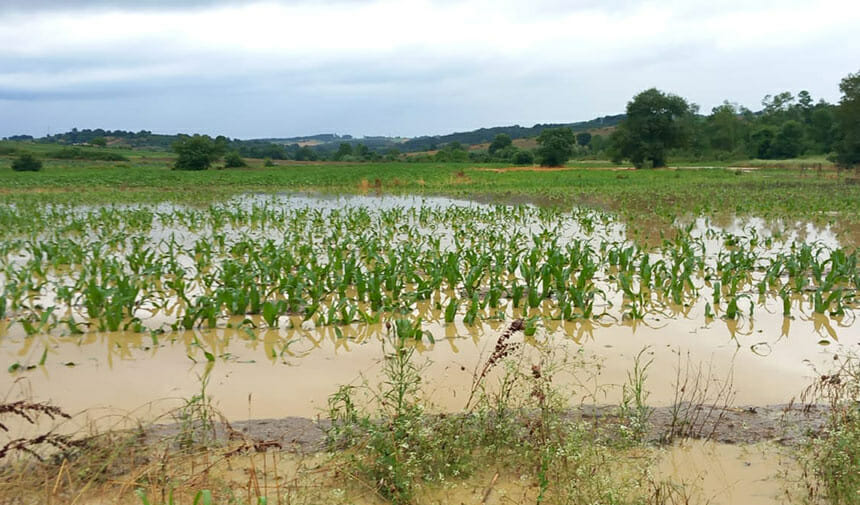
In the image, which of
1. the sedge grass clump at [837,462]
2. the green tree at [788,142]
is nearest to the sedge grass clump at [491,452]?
the sedge grass clump at [837,462]

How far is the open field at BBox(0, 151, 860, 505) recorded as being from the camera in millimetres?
3270

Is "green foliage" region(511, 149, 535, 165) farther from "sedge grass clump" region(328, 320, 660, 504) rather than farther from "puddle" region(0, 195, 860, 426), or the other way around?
"sedge grass clump" region(328, 320, 660, 504)

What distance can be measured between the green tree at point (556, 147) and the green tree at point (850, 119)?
23.2 m

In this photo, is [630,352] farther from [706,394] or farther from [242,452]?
[242,452]

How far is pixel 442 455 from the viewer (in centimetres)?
343

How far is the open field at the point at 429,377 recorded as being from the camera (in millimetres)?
3270

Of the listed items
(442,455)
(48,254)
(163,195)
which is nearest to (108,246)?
(48,254)

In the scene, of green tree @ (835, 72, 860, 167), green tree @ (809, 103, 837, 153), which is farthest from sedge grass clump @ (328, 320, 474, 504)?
green tree @ (809, 103, 837, 153)

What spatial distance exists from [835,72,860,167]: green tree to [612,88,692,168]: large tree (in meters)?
14.2

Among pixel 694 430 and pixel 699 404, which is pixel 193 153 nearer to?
pixel 699 404

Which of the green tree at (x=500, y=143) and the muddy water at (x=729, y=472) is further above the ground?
the green tree at (x=500, y=143)

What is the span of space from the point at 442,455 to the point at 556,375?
1.97 m

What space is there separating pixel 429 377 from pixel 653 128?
52.2 meters

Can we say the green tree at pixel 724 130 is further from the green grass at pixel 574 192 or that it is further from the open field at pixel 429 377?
the open field at pixel 429 377
